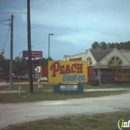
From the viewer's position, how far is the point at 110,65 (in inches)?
1818

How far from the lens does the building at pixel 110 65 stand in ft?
155

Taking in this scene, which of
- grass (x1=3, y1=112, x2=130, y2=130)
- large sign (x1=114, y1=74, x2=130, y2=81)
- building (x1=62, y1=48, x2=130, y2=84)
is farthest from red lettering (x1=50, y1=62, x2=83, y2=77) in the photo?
large sign (x1=114, y1=74, x2=130, y2=81)

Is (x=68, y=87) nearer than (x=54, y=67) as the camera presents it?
Yes

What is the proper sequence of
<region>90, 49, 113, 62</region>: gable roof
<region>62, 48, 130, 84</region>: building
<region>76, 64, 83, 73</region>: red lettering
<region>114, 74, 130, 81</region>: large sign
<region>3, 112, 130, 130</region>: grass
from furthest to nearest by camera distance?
<region>90, 49, 113, 62</region>: gable roof
<region>62, 48, 130, 84</region>: building
<region>114, 74, 130, 81</region>: large sign
<region>76, 64, 83, 73</region>: red lettering
<region>3, 112, 130, 130</region>: grass

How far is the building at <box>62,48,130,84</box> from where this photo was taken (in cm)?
4716

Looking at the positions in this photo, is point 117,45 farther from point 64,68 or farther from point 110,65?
point 64,68

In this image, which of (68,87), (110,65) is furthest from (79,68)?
(110,65)

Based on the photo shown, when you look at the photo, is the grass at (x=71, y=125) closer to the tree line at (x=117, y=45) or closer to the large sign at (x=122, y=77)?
the large sign at (x=122, y=77)

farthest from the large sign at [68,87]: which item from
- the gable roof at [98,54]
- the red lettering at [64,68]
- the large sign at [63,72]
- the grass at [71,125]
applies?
the gable roof at [98,54]

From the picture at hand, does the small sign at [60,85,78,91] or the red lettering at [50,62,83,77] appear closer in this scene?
the small sign at [60,85,78,91]

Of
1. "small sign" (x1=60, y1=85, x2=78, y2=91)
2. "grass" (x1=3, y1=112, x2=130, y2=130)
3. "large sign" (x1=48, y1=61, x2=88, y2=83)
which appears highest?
"large sign" (x1=48, y1=61, x2=88, y2=83)

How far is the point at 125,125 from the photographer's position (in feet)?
27.9

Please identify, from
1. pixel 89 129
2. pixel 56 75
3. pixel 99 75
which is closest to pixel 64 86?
pixel 56 75

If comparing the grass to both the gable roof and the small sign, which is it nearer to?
the small sign
